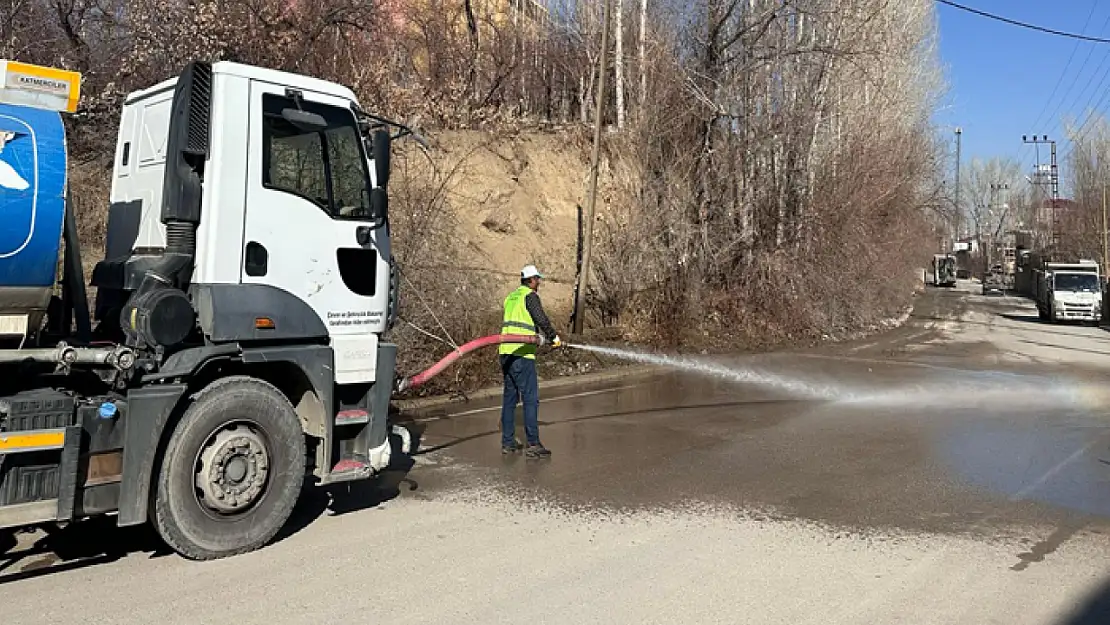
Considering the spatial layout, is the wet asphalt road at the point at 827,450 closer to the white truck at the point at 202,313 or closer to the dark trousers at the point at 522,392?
the dark trousers at the point at 522,392

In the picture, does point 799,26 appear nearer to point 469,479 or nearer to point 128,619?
point 469,479

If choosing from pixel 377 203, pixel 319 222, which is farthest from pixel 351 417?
pixel 377 203

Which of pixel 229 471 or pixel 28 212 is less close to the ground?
pixel 28 212

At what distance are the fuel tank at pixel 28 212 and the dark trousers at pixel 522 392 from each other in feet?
16.1

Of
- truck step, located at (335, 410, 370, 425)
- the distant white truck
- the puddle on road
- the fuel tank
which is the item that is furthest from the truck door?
the distant white truck

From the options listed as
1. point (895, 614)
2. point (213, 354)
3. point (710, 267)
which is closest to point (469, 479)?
point (213, 354)

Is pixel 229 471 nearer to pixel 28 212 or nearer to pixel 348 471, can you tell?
pixel 348 471

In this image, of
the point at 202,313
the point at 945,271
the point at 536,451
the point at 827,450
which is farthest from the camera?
the point at 945,271

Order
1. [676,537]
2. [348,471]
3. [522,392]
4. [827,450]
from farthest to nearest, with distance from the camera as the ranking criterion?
[827,450], [522,392], [348,471], [676,537]

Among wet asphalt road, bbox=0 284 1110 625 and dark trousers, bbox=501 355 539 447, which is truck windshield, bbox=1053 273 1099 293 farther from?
dark trousers, bbox=501 355 539 447

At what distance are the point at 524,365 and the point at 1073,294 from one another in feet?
116

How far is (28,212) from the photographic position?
523 cm

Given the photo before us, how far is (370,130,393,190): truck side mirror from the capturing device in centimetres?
681

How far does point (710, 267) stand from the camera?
23.4 m
